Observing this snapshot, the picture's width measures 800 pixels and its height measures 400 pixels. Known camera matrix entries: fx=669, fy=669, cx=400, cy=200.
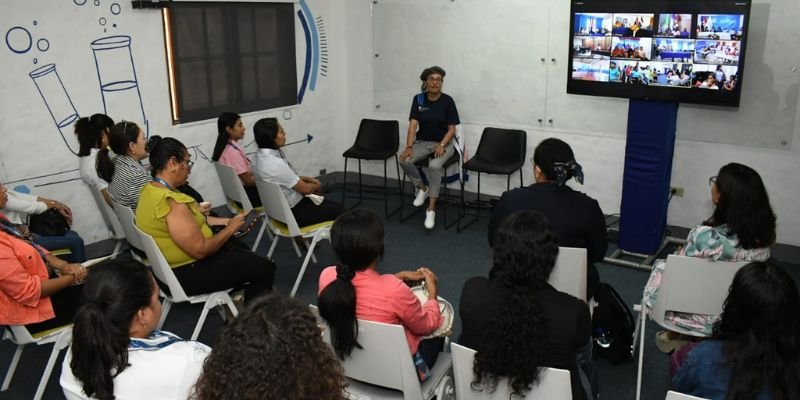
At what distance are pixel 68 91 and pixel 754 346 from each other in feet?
15.6

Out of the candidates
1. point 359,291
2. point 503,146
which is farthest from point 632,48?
point 359,291

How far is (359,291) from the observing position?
2.43 metres

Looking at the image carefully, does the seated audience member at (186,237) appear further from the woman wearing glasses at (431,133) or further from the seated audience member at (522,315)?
the woman wearing glasses at (431,133)

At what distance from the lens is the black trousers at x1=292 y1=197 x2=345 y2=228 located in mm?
4570

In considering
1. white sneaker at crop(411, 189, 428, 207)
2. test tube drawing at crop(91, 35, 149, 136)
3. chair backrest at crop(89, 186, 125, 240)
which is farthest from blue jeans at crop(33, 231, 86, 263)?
white sneaker at crop(411, 189, 428, 207)

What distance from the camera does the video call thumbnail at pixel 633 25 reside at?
481 cm

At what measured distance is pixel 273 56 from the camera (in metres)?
6.53

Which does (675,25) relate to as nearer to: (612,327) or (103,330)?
(612,327)

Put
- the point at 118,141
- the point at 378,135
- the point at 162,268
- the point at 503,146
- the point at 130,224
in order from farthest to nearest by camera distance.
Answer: the point at 378,135
the point at 503,146
the point at 118,141
the point at 130,224
the point at 162,268

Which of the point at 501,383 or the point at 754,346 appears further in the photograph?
the point at 501,383

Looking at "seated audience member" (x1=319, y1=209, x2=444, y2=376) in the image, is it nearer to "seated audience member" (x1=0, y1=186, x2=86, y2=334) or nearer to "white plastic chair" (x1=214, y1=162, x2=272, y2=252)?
"seated audience member" (x1=0, y1=186, x2=86, y2=334)

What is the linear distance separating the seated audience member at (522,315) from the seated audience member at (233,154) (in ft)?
10.2

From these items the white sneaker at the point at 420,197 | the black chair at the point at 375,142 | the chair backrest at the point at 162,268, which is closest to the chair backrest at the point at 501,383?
the chair backrest at the point at 162,268

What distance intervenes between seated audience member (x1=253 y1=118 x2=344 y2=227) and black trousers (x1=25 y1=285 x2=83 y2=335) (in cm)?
161
